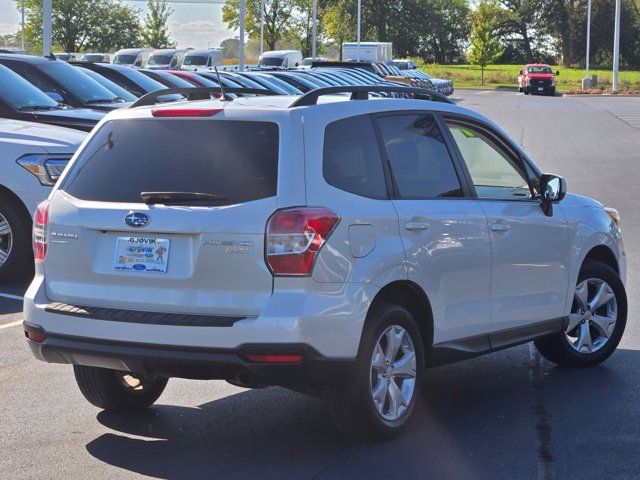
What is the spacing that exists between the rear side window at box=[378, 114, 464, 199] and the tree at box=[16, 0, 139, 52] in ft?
277

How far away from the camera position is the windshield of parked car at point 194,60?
62.7 metres

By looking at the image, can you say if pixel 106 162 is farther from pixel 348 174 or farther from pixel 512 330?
pixel 512 330

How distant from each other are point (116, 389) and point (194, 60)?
57.5 metres

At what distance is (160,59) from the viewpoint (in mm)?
64312

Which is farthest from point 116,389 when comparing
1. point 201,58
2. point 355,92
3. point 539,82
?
point 539,82

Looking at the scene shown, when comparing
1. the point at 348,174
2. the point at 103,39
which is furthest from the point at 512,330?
the point at 103,39

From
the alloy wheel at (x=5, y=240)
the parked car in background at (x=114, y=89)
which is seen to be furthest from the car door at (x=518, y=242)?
the parked car in background at (x=114, y=89)

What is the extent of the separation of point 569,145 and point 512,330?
24.1 m

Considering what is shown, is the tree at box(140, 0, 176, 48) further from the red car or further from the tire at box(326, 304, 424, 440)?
the tire at box(326, 304, 424, 440)

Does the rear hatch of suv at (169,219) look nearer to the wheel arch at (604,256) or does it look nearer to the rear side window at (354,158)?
Answer: the rear side window at (354,158)

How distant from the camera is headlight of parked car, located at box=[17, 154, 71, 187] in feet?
35.9

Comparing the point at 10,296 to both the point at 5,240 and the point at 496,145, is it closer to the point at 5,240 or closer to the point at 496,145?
the point at 5,240

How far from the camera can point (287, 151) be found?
5.66 meters

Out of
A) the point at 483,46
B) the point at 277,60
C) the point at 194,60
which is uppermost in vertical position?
the point at 483,46
